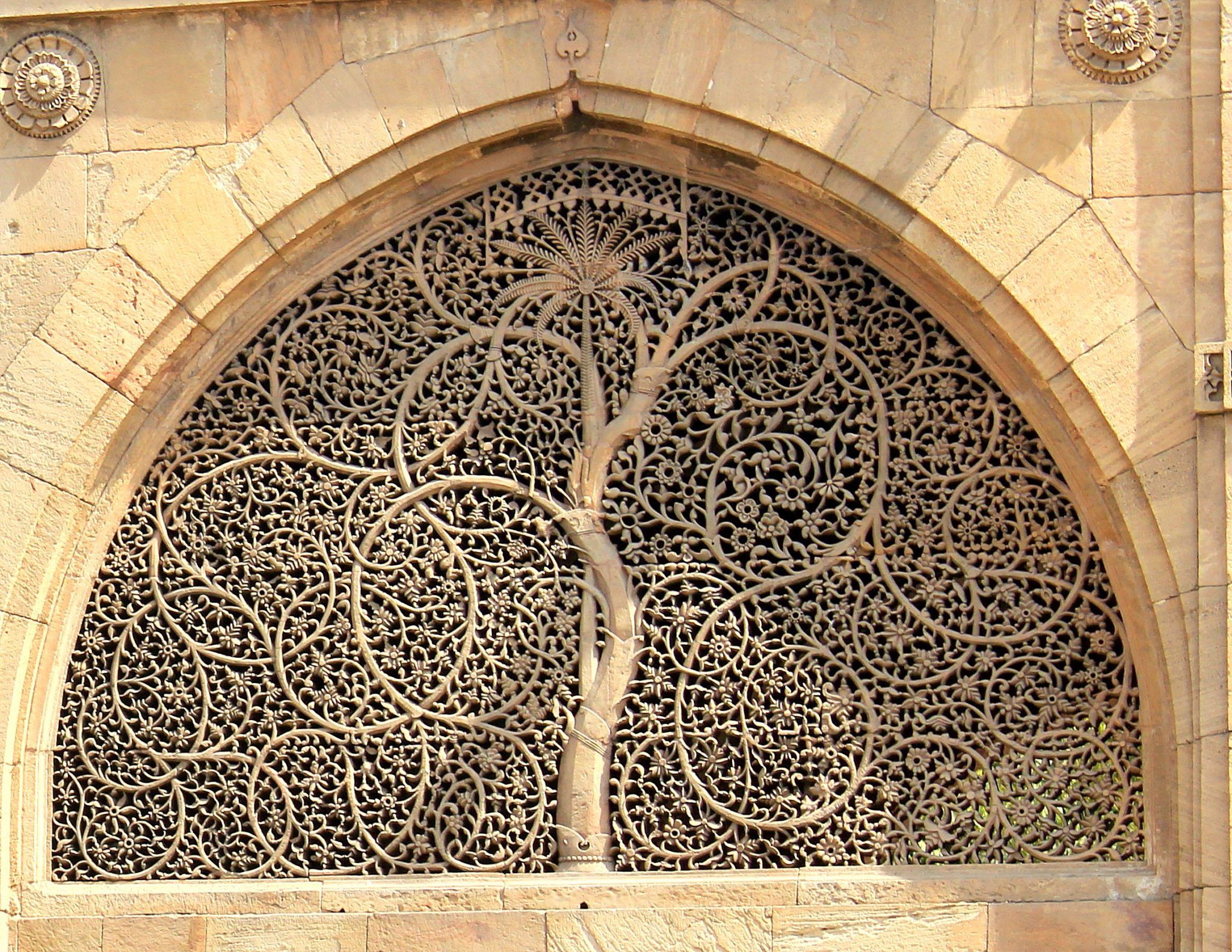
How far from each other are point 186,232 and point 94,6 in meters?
1.00

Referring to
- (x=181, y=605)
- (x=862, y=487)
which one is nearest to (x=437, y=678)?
(x=181, y=605)

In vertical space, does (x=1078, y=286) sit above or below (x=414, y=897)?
above

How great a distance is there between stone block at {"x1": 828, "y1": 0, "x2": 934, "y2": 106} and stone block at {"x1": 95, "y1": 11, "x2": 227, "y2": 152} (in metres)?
2.43

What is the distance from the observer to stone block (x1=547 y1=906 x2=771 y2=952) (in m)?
7.46

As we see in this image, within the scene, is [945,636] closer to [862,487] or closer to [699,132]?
[862,487]

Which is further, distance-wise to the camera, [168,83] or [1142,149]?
[168,83]

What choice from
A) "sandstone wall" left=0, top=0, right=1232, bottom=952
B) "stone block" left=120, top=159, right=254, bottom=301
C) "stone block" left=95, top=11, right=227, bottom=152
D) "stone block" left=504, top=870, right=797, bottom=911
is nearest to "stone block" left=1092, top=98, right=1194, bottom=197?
"sandstone wall" left=0, top=0, right=1232, bottom=952

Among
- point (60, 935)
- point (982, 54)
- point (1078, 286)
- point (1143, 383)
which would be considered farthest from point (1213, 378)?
point (60, 935)

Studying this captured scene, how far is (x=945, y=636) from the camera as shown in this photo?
302 inches

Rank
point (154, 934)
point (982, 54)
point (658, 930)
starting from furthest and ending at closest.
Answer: point (982, 54) → point (154, 934) → point (658, 930)

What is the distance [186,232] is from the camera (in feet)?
26.1

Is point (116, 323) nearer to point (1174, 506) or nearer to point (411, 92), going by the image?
point (411, 92)

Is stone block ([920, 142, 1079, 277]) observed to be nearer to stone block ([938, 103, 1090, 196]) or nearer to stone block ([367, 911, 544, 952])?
stone block ([938, 103, 1090, 196])

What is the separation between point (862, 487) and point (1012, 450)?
23.3 inches
